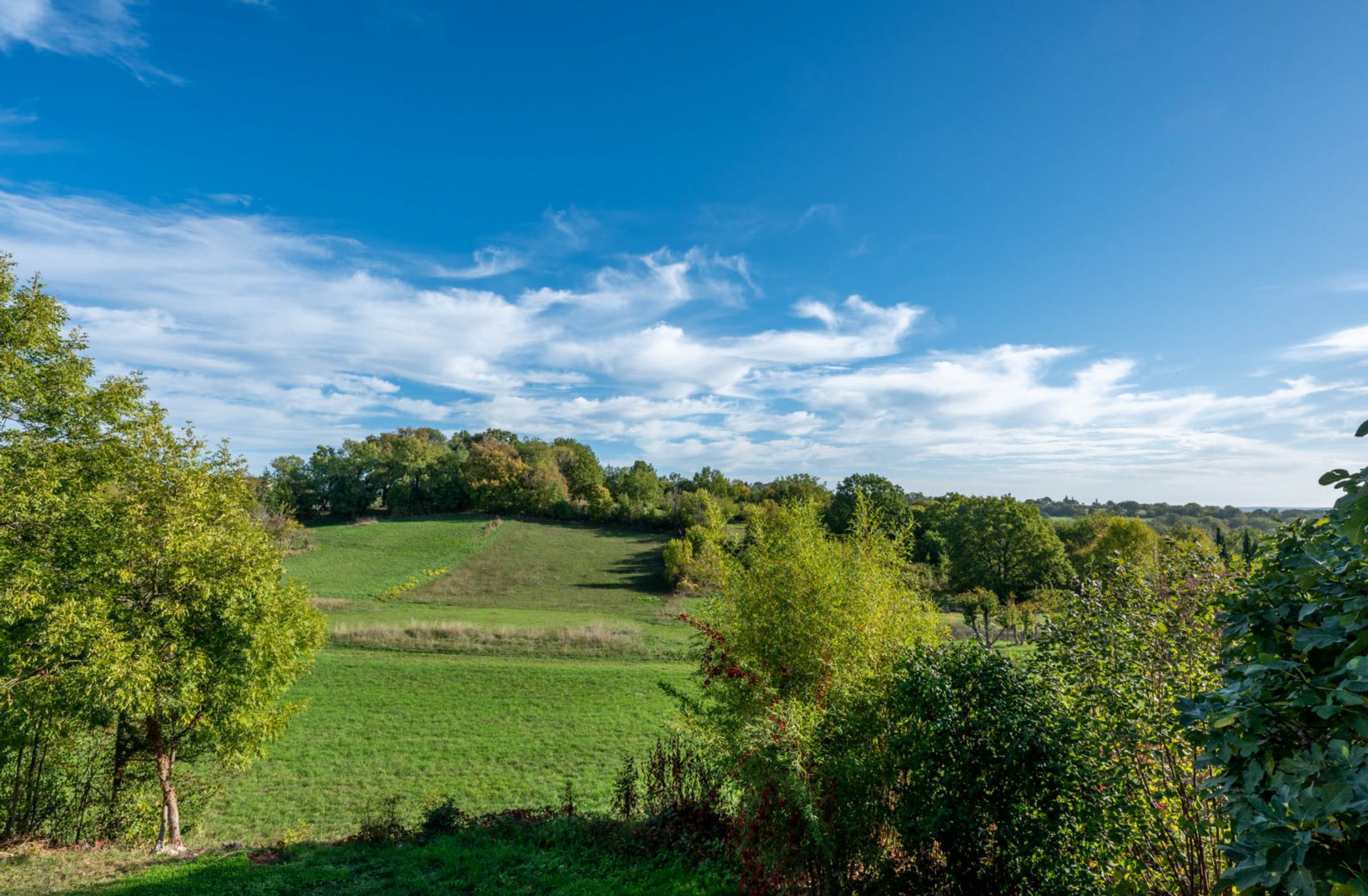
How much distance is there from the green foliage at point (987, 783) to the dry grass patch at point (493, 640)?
2337 centimetres

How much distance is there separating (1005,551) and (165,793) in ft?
167

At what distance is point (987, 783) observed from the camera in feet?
16.9

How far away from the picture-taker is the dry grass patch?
27.1m

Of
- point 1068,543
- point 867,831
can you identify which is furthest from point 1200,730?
point 1068,543

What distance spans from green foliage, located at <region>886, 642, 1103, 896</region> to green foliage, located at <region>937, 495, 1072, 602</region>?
44.5 meters

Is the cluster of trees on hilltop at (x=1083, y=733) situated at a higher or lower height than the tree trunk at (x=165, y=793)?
higher

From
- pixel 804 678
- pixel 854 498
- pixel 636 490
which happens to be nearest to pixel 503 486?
pixel 636 490

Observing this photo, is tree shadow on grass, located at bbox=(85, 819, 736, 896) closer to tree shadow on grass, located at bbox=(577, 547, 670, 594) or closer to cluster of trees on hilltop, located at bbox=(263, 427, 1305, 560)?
tree shadow on grass, located at bbox=(577, 547, 670, 594)

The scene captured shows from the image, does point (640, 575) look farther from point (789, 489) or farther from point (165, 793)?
point (165, 793)

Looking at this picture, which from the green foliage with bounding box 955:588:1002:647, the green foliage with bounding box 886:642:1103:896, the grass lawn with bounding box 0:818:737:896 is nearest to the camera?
the green foliage with bounding box 886:642:1103:896

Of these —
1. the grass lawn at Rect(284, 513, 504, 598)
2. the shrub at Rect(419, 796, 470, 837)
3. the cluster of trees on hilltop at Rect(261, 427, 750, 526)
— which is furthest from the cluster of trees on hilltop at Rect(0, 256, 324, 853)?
the cluster of trees on hilltop at Rect(261, 427, 750, 526)

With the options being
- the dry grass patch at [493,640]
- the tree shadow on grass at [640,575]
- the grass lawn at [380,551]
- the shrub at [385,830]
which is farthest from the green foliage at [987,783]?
the grass lawn at [380,551]

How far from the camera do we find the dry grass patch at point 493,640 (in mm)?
27094

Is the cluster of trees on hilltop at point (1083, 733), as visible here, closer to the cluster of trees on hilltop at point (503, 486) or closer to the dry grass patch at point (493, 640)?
the dry grass patch at point (493, 640)
